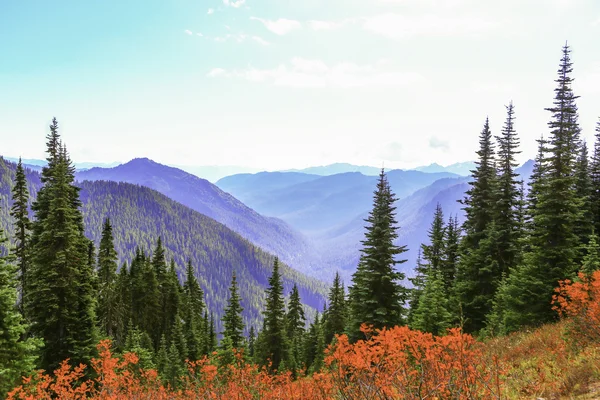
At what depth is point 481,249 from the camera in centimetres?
2439

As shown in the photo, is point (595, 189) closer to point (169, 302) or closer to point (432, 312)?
point (432, 312)

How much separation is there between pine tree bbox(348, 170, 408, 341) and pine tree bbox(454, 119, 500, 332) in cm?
431

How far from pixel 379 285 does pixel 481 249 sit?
8053 mm

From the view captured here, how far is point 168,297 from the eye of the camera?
53.1 metres

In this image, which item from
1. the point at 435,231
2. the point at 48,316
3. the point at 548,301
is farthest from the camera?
the point at 435,231

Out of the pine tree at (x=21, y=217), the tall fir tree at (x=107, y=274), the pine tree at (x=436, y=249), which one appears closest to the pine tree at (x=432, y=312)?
the pine tree at (x=436, y=249)

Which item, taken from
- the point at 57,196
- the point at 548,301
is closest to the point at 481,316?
the point at 548,301

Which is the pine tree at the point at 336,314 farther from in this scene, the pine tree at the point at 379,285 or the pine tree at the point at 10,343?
the pine tree at the point at 10,343

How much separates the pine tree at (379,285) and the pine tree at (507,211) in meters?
7.48

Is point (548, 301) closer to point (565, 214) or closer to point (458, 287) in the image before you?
point (565, 214)

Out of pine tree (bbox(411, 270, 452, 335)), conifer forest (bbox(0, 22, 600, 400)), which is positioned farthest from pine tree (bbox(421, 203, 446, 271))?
pine tree (bbox(411, 270, 452, 335))

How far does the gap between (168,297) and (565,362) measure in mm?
52957

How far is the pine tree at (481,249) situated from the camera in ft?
78.3

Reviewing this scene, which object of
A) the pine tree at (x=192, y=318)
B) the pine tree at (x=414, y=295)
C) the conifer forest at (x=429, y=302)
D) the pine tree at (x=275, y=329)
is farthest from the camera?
the pine tree at (x=192, y=318)
